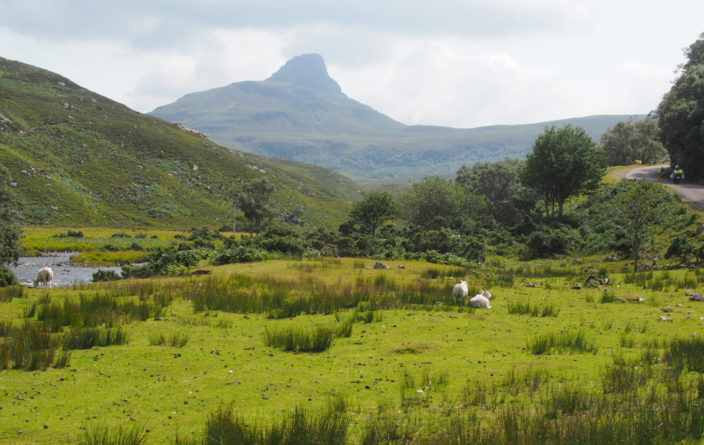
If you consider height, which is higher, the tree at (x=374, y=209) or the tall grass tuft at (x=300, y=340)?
the tree at (x=374, y=209)

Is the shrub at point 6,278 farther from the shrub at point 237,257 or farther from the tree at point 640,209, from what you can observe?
the tree at point 640,209

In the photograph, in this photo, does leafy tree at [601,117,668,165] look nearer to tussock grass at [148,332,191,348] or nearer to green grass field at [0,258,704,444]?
green grass field at [0,258,704,444]

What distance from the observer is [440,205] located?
67.4m

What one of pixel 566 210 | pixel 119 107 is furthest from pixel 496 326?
pixel 119 107

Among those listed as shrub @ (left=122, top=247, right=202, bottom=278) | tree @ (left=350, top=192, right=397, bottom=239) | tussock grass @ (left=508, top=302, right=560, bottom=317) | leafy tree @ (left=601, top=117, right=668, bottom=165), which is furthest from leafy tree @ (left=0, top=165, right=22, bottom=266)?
leafy tree @ (left=601, top=117, right=668, bottom=165)

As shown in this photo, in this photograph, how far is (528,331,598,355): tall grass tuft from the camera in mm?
10984

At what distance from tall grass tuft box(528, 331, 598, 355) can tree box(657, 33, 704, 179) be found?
48.8 metres

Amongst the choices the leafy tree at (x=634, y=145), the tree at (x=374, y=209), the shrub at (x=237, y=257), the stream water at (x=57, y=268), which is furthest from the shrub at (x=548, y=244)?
the leafy tree at (x=634, y=145)

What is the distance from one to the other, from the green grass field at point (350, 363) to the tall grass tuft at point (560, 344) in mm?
46

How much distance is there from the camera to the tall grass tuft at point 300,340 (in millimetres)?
11508

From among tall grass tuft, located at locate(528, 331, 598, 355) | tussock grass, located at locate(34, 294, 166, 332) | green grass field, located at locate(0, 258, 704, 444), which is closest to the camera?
green grass field, located at locate(0, 258, 704, 444)

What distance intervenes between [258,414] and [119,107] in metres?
180

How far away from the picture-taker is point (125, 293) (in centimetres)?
1816

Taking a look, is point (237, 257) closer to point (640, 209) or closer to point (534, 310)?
point (534, 310)
